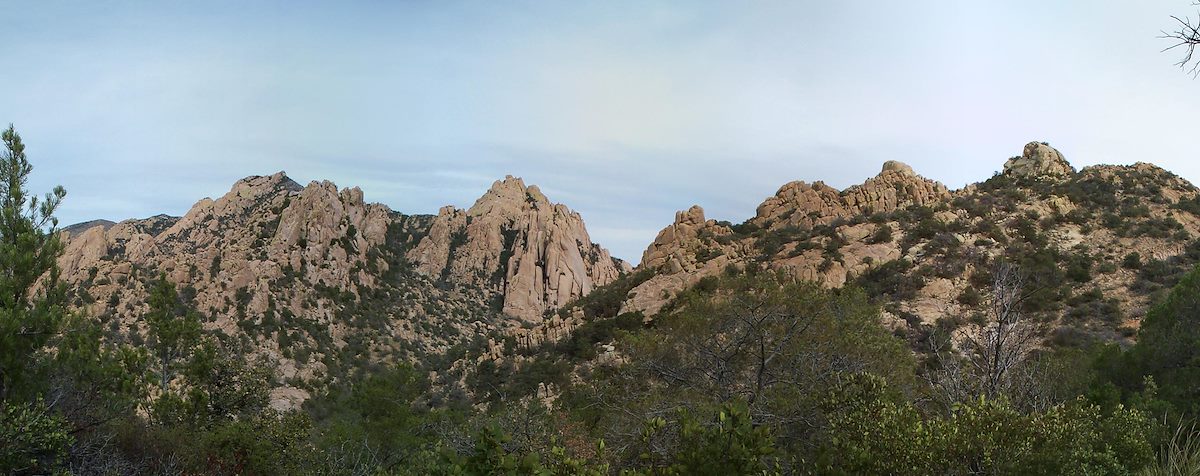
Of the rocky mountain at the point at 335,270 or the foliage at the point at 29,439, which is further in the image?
the rocky mountain at the point at 335,270

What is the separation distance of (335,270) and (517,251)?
87.8 feet

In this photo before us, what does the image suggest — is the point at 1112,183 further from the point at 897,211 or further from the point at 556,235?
the point at 556,235

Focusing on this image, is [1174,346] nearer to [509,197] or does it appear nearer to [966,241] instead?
[966,241]

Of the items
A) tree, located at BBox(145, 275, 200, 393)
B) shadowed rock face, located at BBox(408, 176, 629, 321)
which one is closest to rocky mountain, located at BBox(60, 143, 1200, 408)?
shadowed rock face, located at BBox(408, 176, 629, 321)

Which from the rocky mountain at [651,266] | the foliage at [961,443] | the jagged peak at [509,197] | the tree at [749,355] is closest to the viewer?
the foliage at [961,443]

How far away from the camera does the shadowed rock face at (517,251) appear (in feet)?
251

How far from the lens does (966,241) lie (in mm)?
35000

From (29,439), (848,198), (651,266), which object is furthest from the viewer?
(848,198)

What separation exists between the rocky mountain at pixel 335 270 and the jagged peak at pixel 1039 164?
3835cm

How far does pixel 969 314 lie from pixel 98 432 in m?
30.3

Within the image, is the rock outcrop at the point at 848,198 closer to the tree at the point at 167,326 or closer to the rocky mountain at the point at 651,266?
the rocky mountain at the point at 651,266

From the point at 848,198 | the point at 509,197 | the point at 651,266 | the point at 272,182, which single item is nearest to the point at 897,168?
the point at 848,198

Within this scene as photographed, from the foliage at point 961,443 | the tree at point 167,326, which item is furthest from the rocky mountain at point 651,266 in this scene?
the foliage at point 961,443

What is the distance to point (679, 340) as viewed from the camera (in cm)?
1482
